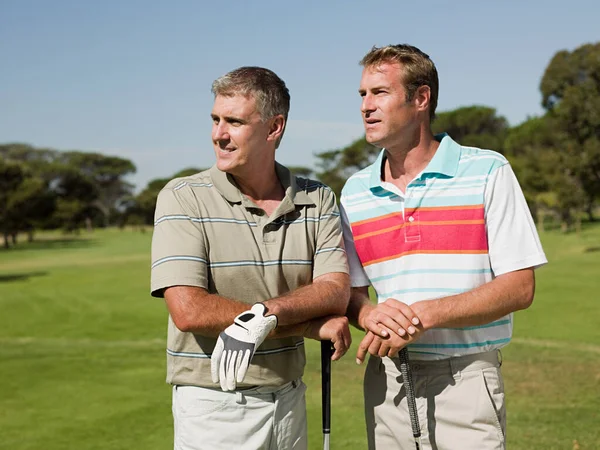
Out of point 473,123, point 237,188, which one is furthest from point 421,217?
point 473,123

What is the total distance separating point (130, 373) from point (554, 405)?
16.8ft

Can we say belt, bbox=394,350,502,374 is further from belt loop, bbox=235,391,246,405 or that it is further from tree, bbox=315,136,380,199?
tree, bbox=315,136,380,199

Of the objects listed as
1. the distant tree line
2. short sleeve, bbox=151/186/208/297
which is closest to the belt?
short sleeve, bbox=151/186/208/297

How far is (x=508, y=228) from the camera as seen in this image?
2904 mm

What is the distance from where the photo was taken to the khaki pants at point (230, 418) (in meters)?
2.84

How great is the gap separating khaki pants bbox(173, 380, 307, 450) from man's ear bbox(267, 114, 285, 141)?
37.9 inches

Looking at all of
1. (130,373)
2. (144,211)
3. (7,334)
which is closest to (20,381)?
(130,373)

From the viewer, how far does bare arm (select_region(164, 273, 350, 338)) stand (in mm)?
2695

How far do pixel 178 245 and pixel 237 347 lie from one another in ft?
1.56

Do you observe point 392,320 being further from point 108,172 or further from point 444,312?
point 108,172

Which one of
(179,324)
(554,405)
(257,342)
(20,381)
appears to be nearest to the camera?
(257,342)

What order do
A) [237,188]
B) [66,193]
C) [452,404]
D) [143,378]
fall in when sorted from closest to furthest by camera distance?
[237,188]
[452,404]
[143,378]
[66,193]

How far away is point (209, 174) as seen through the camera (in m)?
2.99

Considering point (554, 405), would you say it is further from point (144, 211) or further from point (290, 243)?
point (144, 211)
